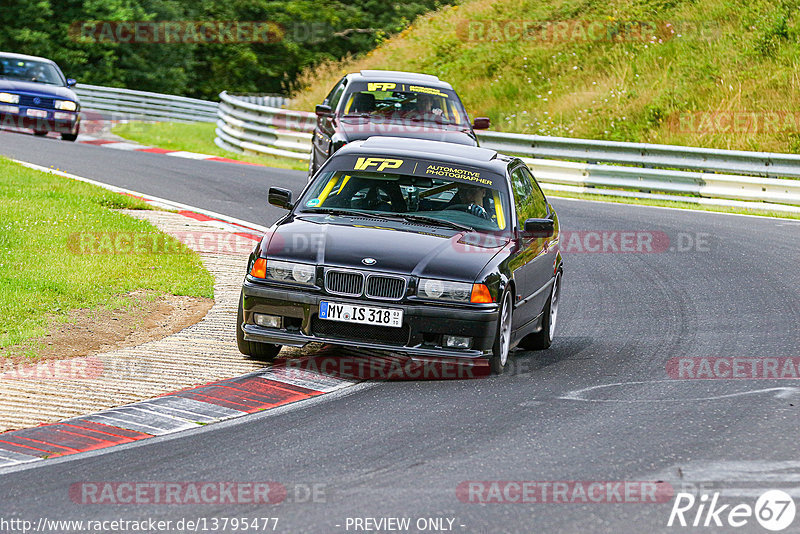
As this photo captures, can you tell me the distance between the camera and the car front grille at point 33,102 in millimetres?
25717

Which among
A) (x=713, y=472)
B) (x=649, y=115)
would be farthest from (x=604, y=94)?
(x=713, y=472)

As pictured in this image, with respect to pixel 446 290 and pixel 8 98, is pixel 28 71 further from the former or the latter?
pixel 446 290

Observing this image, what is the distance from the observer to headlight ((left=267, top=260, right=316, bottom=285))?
834 centimetres

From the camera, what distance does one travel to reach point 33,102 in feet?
84.6

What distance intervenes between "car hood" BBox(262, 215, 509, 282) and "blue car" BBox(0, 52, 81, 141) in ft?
60.4

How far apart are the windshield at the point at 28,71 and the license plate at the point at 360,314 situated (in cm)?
2010

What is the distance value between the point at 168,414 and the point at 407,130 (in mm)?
10075

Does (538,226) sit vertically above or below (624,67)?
below

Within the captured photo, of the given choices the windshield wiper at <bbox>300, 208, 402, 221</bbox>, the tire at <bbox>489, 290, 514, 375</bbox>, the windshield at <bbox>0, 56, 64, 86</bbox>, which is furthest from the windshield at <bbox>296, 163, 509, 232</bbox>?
the windshield at <bbox>0, 56, 64, 86</bbox>

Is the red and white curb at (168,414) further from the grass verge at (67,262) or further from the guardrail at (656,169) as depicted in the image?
the guardrail at (656,169)

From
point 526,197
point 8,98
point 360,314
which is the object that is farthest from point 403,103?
point 8,98

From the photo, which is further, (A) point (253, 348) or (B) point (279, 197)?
(B) point (279, 197)

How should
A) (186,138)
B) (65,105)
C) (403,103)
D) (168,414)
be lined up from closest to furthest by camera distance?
(168,414) → (403,103) → (65,105) → (186,138)

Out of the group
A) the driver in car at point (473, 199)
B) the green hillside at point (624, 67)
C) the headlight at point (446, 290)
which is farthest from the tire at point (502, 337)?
the green hillside at point (624, 67)
